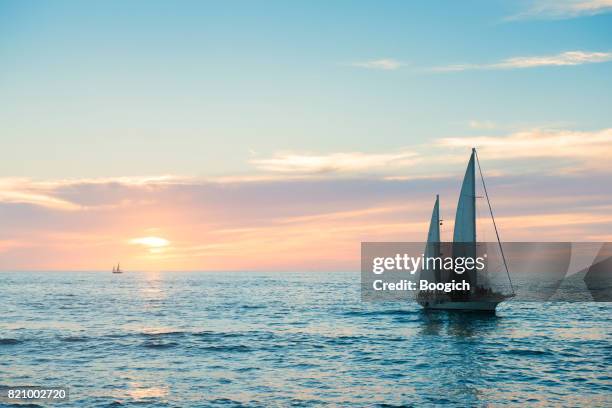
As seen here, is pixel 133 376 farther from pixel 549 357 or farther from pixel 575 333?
pixel 575 333

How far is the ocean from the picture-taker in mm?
31000

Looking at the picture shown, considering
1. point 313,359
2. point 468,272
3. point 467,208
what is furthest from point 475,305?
point 313,359

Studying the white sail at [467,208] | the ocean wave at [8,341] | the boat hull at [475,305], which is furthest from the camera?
the white sail at [467,208]

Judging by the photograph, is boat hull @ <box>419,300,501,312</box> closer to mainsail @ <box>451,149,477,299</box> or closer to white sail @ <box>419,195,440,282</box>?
mainsail @ <box>451,149,477,299</box>

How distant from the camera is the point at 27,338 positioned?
52312 millimetres

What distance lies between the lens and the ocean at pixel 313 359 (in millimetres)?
31000

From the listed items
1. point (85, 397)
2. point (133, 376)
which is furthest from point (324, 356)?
point (85, 397)

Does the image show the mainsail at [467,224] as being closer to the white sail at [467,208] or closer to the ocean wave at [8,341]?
the white sail at [467,208]

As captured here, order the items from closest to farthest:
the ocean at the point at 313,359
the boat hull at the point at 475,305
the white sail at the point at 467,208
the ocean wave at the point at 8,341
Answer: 1. the ocean at the point at 313,359
2. the ocean wave at the point at 8,341
3. the boat hull at the point at 475,305
4. the white sail at the point at 467,208

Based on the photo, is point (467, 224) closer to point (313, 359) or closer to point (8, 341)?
point (313, 359)

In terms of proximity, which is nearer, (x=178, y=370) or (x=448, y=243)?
(x=178, y=370)

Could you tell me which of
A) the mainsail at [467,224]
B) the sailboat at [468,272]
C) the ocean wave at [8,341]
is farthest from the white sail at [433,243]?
the ocean wave at [8,341]

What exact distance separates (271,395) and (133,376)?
1018 centimetres

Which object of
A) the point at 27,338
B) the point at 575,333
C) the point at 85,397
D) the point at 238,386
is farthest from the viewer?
the point at 575,333
